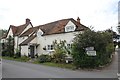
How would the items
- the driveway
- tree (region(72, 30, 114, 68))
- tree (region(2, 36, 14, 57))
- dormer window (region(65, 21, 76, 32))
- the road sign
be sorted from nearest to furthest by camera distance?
the driveway
the road sign
tree (region(72, 30, 114, 68))
dormer window (region(65, 21, 76, 32))
tree (region(2, 36, 14, 57))

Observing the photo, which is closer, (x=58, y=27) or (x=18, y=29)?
(x=58, y=27)

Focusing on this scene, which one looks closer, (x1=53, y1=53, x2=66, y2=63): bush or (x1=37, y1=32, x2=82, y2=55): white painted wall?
(x1=53, y1=53, x2=66, y2=63): bush

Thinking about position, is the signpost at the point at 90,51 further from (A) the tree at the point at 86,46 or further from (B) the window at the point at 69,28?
(B) the window at the point at 69,28

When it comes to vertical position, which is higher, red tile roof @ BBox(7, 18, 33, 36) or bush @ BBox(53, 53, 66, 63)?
red tile roof @ BBox(7, 18, 33, 36)

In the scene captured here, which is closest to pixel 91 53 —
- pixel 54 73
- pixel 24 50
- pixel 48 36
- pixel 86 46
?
pixel 86 46

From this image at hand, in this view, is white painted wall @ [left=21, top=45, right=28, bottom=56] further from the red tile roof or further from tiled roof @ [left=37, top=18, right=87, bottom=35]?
the red tile roof

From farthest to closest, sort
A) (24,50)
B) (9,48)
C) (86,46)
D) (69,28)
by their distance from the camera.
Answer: (9,48) → (24,50) → (69,28) → (86,46)

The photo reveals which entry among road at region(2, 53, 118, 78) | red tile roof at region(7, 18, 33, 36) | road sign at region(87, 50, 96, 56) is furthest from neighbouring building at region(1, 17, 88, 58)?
road at region(2, 53, 118, 78)

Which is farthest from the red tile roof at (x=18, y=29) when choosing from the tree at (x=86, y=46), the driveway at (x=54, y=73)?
the driveway at (x=54, y=73)

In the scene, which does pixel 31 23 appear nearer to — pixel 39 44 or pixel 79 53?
pixel 39 44

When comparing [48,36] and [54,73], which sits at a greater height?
[48,36]

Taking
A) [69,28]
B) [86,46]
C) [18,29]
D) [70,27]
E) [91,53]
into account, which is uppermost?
[18,29]

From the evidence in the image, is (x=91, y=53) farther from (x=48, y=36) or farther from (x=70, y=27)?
(x=48, y=36)

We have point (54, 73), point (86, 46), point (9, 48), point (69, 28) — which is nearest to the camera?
point (54, 73)
